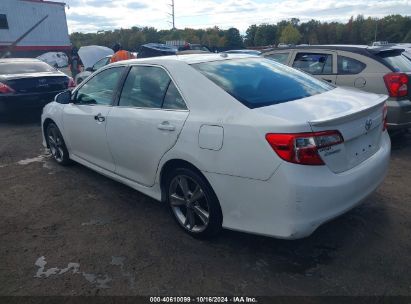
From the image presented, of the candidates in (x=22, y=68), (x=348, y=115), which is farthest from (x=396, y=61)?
(x=22, y=68)

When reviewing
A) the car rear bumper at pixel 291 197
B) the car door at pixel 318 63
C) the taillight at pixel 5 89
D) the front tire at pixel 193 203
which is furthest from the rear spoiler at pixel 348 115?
the taillight at pixel 5 89

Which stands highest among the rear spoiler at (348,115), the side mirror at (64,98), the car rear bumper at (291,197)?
the rear spoiler at (348,115)

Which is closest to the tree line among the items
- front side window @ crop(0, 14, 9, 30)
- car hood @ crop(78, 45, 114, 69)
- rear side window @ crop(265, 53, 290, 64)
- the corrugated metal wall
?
the corrugated metal wall

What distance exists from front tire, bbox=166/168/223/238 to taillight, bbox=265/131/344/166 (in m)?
0.73

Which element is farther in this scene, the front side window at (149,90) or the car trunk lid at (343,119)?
the front side window at (149,90)

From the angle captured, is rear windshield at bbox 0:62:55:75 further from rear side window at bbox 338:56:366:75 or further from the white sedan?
rear side window at bbox 338:56:366:75

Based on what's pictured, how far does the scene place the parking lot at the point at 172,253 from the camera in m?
2.59

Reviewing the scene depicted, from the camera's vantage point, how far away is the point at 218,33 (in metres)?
89.4

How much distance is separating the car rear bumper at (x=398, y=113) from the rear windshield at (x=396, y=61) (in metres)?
0.51

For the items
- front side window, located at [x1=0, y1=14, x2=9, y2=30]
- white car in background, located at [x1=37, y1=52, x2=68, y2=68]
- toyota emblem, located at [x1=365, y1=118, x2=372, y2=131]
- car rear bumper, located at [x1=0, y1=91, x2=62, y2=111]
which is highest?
front side window, located at [x1=0, y1=14, x2=9, y2=30]

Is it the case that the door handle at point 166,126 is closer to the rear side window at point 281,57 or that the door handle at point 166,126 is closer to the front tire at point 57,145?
the front tire at point 57,145

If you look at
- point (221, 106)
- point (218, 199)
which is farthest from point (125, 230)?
point (221, 106)

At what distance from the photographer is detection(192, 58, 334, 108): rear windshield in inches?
111

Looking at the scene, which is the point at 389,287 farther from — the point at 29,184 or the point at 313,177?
the point at 29,184
